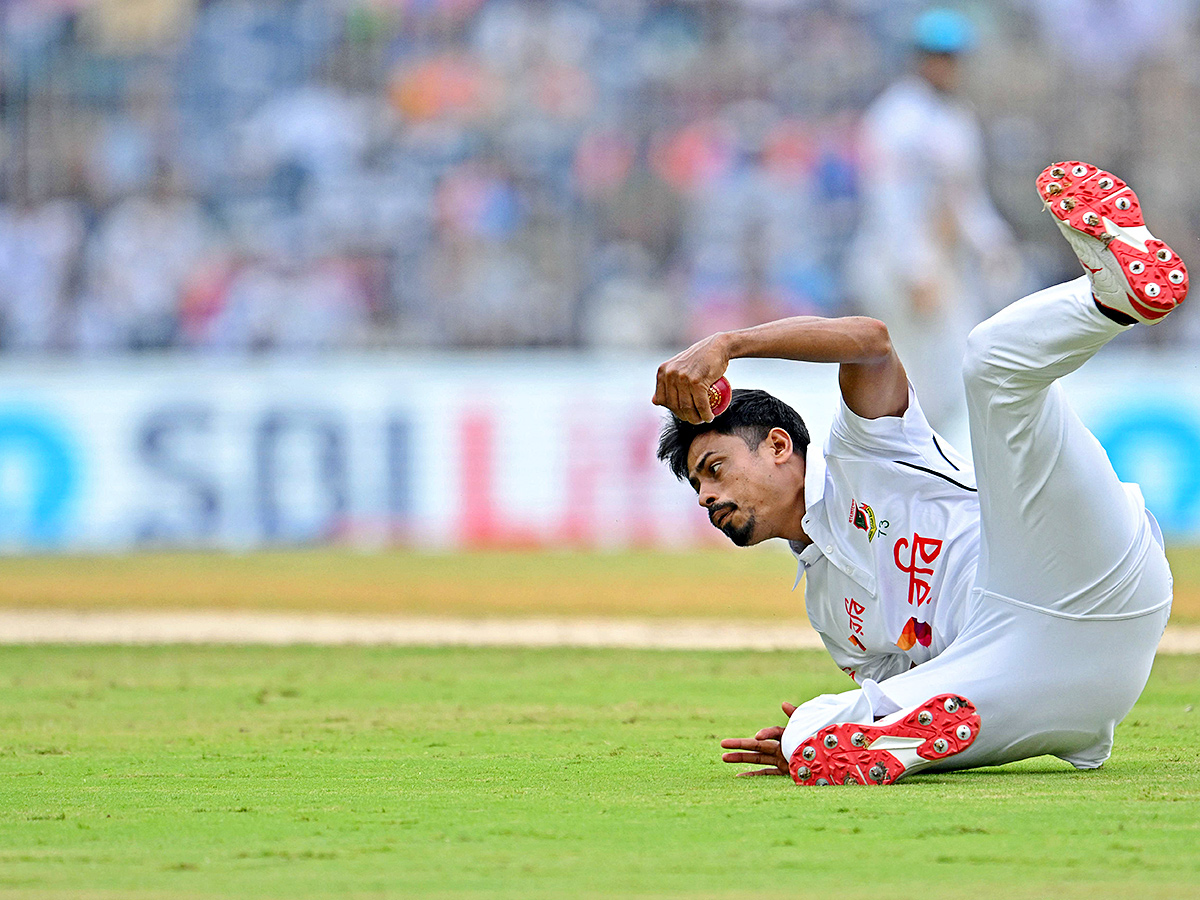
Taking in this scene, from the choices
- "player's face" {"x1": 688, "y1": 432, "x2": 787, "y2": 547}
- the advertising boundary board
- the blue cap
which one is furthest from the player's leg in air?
the advertising boundary board

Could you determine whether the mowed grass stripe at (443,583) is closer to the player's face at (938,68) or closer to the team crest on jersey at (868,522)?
the player's face at (938,68)

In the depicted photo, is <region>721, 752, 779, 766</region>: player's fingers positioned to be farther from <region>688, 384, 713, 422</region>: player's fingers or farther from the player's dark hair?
<region>688, 384, 713, 422</region>: player's fingers

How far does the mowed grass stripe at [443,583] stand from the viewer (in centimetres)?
1002

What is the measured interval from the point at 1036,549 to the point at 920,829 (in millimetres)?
910

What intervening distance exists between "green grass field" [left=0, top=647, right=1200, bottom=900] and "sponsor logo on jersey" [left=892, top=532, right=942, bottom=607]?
478 millimetres

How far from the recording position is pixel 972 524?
14.5ft

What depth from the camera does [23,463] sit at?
13180mm

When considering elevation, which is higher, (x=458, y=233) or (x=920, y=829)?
(x=458, y=233)

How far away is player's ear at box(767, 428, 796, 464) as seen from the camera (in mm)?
4438

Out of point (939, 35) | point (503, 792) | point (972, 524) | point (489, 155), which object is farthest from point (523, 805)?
point (489, 155)

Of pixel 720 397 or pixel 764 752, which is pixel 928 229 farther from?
pixel 764 752

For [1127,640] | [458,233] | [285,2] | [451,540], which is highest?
[285,2]

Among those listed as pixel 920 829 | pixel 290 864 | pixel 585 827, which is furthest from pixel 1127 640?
pixel 290 864

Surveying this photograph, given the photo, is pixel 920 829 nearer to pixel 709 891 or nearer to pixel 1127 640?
pixel 709 891
